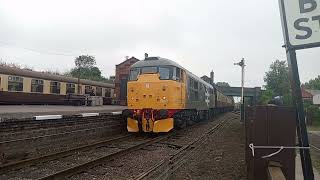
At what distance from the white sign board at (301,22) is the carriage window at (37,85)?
2635cm

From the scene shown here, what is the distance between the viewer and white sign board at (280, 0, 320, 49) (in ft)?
8.31

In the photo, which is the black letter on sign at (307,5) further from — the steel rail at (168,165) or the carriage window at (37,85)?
the carriage window at (37,85)

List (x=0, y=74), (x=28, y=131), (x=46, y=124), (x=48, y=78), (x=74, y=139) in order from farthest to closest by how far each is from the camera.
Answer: (x=48, y=78) < (x=0, y=74) < (x=74, y=139) < (x=46, y=124) < (x=28, y=131)

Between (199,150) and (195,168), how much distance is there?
324 cm

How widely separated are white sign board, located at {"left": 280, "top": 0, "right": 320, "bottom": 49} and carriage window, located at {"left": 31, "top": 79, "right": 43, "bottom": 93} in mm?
26351

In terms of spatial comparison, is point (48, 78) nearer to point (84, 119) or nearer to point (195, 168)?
point (84, 119)

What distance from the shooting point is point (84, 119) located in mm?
13844

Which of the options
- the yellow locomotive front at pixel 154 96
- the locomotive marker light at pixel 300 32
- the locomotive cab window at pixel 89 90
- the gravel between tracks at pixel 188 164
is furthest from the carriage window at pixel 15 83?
the locomotive marker light at pixel 300 32

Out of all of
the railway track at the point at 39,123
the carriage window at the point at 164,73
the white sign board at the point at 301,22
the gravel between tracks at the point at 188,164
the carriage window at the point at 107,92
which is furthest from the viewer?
the carriage window at the point at 107,92

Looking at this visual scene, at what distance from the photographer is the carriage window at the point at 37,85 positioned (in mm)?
27000

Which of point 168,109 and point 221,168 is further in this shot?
point 168,109

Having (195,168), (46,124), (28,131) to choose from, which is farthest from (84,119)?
(195,168)

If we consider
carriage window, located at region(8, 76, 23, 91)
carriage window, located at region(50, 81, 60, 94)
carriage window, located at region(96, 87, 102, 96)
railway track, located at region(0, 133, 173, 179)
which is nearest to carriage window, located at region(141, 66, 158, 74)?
railway track, located at region(0, 133, 173, 179)

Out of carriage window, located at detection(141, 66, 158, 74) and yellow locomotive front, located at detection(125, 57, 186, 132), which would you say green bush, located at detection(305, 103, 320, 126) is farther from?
carriage window, located at detection(141, 66, 158, 74)
